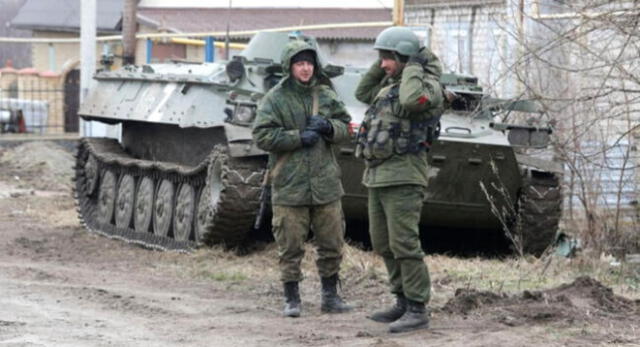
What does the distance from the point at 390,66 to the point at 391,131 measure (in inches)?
16.8

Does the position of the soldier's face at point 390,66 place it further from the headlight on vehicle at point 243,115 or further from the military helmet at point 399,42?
the headlight on vehicle at point 243,115

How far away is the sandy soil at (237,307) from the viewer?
23.6ft

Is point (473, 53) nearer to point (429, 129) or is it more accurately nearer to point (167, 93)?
point (167, 93)

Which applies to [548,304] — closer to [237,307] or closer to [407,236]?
[407,236]

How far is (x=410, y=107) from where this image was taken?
295 inches

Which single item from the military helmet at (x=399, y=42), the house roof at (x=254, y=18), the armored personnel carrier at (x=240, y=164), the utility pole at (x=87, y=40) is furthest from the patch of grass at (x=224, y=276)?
the house roof at (x=254, y=18)

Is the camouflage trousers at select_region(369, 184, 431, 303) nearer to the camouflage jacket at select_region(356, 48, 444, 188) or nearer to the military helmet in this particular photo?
the camouflage jacket at select_region(356, 48, 444, 188)

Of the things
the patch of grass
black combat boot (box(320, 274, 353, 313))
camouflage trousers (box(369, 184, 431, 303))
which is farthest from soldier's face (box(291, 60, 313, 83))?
the patch of grass

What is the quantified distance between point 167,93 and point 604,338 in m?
7.35

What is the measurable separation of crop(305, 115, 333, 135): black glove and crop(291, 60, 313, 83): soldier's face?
0.26 m

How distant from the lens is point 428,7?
60.4 ft

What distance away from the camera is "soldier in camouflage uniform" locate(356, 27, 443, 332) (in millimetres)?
7543

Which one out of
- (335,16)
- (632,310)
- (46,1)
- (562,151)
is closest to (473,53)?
(562,151)

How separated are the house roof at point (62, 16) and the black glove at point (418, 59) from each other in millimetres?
31585
